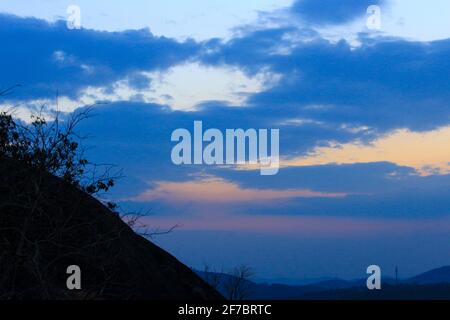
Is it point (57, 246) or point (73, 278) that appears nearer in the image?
point (57, 246)

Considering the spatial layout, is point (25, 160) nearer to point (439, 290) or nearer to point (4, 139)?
point (4, 139)

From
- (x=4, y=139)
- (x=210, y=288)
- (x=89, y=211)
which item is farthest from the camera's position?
(x=210, y=288)

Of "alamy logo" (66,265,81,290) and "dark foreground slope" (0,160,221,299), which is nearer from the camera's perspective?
"dark foreground slope" (0,160,221,299)

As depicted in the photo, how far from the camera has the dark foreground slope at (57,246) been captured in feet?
48.5

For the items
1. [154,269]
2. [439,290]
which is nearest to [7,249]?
[154,269]

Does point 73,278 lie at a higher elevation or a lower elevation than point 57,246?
lower

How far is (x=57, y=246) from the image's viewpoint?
1638cm

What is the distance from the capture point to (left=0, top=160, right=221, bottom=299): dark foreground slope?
14.8 metres

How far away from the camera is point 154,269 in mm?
→ 21750

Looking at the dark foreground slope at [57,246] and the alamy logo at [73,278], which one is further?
the alamy logo at [73,278]
